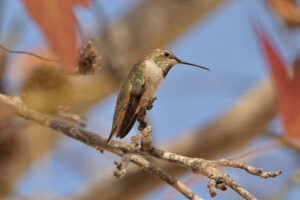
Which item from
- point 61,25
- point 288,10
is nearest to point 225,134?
point 288,10

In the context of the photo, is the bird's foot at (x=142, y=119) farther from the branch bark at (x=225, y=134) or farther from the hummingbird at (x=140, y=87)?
the branch bark at (x=225, y=134)

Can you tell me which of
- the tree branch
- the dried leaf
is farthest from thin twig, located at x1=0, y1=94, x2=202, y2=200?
the dried leaf

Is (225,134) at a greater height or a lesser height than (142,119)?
lesser

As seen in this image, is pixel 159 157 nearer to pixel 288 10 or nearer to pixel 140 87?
pixel 140 87

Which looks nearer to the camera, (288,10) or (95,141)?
(95,141)

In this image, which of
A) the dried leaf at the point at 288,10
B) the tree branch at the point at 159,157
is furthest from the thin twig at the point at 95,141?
the dried leaf at the point at 288,10

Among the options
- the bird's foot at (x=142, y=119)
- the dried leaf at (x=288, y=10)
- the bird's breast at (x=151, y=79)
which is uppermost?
the dried leaf at (x=288, y=10)

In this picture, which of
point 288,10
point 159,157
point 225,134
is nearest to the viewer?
point 159,157
